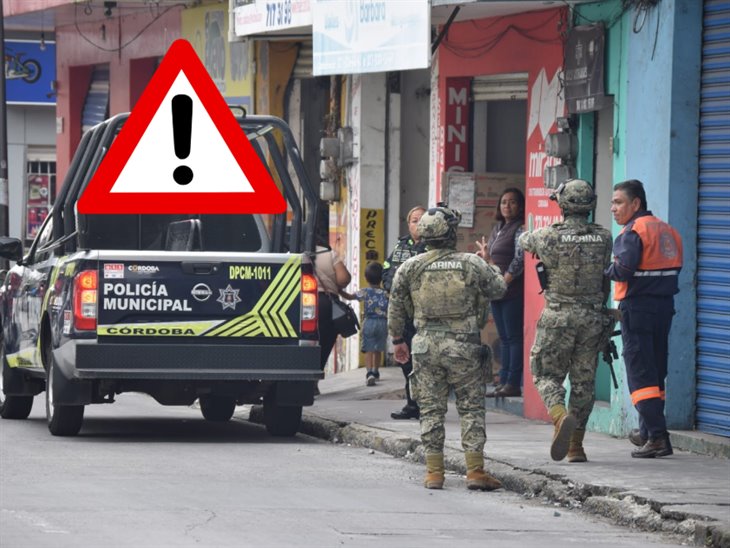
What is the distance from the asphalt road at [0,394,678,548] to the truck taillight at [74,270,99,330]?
3.07 ft

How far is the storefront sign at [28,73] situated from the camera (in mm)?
33062

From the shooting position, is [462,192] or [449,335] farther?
[462,192]

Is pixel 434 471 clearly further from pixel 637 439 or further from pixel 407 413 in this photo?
pixel 407 413

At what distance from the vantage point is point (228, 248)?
14.5m

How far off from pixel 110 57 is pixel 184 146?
50.6 ft

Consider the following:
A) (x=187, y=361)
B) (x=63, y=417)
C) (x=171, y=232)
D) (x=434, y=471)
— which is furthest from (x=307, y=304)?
(x=434, y=471)

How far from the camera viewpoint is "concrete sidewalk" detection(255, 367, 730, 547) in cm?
990

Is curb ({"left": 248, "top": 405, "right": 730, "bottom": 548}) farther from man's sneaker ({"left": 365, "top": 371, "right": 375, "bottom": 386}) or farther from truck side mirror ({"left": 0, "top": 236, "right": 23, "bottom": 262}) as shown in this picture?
man's sneaker ({"left": 365, "top": 371, "right": 375, "bottom": 386})

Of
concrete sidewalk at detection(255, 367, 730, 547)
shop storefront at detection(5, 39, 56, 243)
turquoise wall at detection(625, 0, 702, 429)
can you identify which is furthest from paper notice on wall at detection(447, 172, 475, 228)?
shop storefront at detection(5, 39, 56, 243)

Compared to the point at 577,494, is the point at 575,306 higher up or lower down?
higher up

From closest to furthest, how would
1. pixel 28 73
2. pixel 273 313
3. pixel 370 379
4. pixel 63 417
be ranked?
1. pixel 273 313
2. pixel 63 417
3. pixel 370 379
4. pixel 28 73

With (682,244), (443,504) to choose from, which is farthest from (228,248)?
(443,504)

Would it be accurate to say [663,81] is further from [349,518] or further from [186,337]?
[349,518]

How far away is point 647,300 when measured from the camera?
40.1 feet
